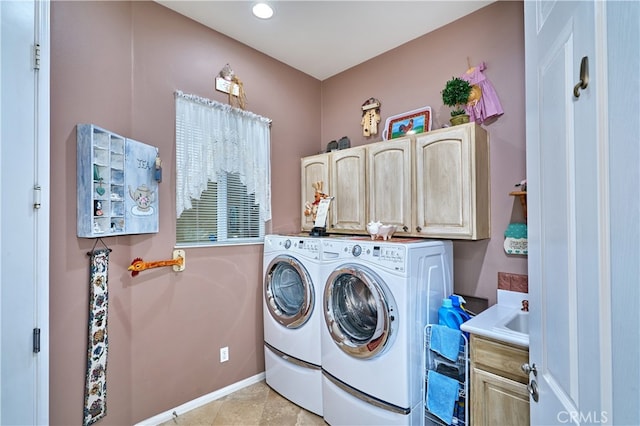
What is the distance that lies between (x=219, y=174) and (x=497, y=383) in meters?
2.28

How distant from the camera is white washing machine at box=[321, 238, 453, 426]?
1744 mm

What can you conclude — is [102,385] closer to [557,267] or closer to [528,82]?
[557,267]

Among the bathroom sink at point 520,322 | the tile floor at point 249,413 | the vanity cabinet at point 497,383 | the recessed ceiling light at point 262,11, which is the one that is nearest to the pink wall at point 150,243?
the tile floor at point 249,413

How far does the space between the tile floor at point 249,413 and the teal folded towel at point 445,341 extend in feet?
3.44

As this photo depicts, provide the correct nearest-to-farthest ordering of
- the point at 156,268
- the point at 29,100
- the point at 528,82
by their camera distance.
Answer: the point at 528,82, the point at 29,100, the point at 156,268

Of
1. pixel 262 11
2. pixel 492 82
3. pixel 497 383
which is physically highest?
pixel 262 11

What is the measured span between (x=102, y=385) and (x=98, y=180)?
1197mm

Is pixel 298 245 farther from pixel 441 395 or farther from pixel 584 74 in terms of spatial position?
pixel 584 74

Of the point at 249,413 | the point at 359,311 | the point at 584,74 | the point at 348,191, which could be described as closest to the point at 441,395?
the point at 359,311

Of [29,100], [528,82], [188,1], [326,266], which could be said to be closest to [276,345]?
[326,266]

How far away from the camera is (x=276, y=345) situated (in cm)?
250

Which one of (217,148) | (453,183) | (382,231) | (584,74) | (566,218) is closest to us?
(584,74)

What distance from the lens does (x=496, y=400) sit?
1518 mm

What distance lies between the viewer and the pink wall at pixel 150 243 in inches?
63.7
